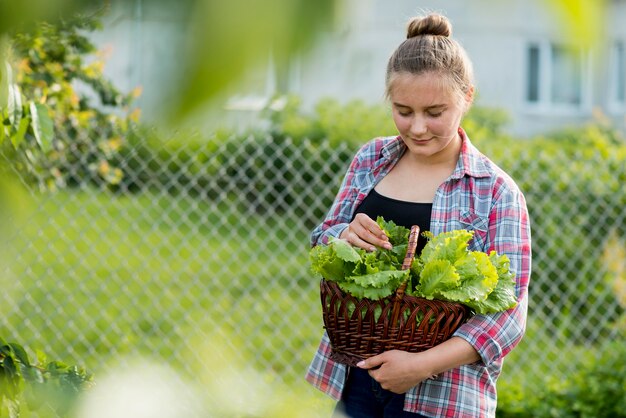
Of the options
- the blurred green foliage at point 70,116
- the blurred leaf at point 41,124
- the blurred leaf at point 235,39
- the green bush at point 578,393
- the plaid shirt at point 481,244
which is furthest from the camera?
the green bush at point 578,393

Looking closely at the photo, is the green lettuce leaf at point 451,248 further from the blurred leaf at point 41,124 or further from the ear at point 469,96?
the blurred leaf at point 41,124

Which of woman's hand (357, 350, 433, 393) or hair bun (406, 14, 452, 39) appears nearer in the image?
woman's hand (357, 350, 433, 393)

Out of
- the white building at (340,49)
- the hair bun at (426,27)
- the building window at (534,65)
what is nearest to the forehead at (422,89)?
the hair bun at (426,27)

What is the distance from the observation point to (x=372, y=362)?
6.06 feet

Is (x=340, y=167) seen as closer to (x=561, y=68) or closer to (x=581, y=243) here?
(x=581, y=243)

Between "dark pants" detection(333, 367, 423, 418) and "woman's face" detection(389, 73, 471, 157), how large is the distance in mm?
566

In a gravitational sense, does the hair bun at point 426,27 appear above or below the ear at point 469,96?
above

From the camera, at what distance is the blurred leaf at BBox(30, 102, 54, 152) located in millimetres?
1662

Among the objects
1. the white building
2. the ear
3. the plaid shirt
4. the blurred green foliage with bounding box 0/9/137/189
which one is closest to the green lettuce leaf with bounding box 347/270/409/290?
the plaid shirt

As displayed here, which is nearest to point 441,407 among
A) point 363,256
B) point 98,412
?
point 363,256

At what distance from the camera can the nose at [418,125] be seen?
193 cm

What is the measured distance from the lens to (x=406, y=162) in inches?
87.1

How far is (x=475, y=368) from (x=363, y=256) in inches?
17.6

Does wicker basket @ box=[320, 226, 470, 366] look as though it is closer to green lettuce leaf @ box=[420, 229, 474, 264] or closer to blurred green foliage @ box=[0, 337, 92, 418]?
green lettuce leaf @ box=[420, 229, 474, 264]
